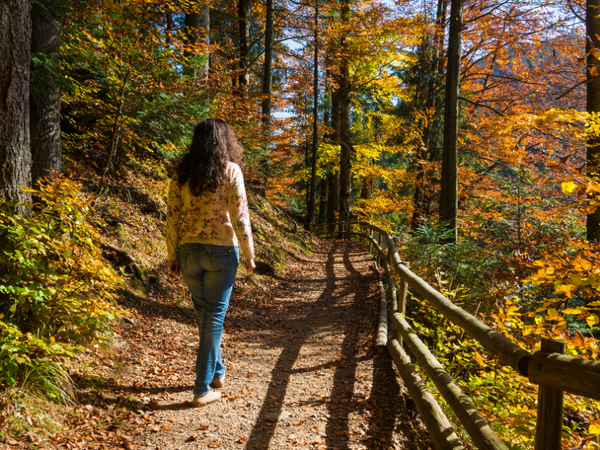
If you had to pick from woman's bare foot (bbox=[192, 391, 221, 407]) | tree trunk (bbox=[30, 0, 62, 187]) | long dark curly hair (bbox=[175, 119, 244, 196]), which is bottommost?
woman's bare foot (bbox=[192, 391, 221, 407])

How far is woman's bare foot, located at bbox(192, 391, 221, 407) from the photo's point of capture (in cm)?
325

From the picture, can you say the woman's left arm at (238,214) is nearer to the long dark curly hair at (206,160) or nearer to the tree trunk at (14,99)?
the long dark curly hair at (206,160)

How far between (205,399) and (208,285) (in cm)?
102

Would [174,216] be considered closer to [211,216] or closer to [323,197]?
[211,216]

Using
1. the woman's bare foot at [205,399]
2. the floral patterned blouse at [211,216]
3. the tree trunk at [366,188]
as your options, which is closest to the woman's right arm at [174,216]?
the floral patterned blouse at [211,216]

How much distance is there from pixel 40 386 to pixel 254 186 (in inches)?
450

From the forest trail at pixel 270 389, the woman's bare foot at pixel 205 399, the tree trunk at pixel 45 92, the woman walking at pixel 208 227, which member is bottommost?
the forest trail at pixel 270 389

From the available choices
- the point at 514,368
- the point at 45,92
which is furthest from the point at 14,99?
the point at 514,368

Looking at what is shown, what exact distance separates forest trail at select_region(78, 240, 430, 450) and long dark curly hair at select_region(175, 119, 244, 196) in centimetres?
185

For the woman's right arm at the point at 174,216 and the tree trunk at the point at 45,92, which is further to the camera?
the tree trunk at the point at 45,92

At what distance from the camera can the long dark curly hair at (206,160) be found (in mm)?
3080

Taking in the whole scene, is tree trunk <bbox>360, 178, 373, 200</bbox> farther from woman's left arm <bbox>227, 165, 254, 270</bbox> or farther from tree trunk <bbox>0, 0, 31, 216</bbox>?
tree trunk <bbox>0, 0, 31, 216</bbox>

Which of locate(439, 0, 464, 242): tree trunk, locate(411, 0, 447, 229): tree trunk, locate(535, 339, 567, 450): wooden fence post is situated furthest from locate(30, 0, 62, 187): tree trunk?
locate(411, 0, 447, 229): tree trunk

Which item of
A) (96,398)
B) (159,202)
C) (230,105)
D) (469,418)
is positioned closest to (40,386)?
(96,398)
